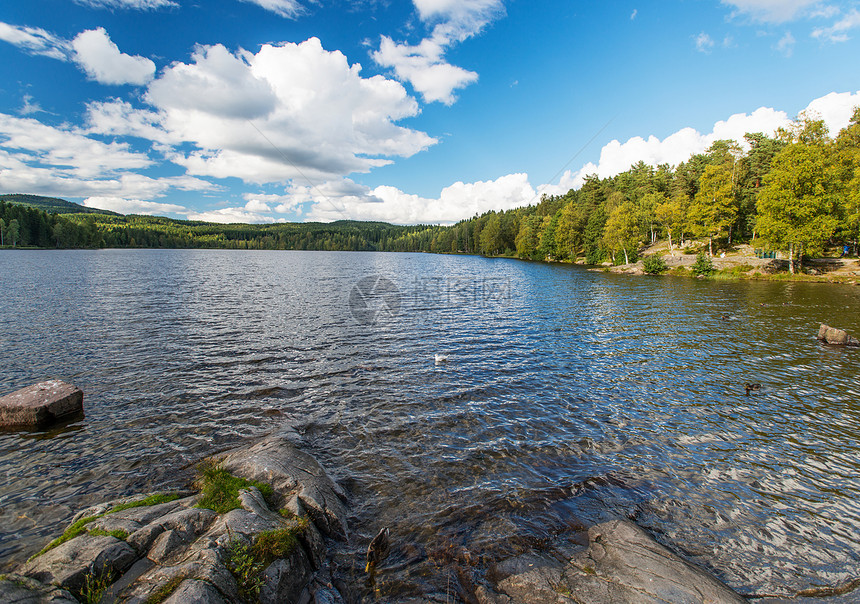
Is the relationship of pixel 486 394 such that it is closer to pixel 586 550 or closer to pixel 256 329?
pixel 586 550

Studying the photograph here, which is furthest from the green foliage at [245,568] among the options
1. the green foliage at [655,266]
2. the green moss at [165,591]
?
the green foliage at [655,266]

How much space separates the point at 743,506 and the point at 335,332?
80.3ft

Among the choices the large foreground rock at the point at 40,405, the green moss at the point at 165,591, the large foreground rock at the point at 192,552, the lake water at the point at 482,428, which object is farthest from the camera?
the large foreground rock at the point at 40,405

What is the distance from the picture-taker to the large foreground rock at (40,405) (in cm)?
1284

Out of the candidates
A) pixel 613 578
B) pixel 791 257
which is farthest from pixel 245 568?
pixel 791 257

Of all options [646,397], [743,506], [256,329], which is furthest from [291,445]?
[256,329]

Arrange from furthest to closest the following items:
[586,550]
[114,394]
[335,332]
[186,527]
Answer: [335,332]
[114,394]
[586,550]
[186,527]

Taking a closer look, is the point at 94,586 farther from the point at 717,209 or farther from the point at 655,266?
the point at 717,209

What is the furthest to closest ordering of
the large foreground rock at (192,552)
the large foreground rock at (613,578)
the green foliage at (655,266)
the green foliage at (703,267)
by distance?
1. the green foliage at (655,266)
2. the green foliage at (703,267)
3. the large foreground rock at (613,578)
4. the large foreground rock at (192,552)

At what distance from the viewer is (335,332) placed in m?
27.8

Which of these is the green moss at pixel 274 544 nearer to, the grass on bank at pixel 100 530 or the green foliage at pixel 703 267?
the grass on bank at pixel 100 530

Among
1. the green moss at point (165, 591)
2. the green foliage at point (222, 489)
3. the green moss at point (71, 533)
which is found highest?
the green moss at point (165, 591)

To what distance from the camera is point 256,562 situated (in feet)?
21.3

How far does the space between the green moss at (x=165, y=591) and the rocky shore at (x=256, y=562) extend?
0.02 metres
